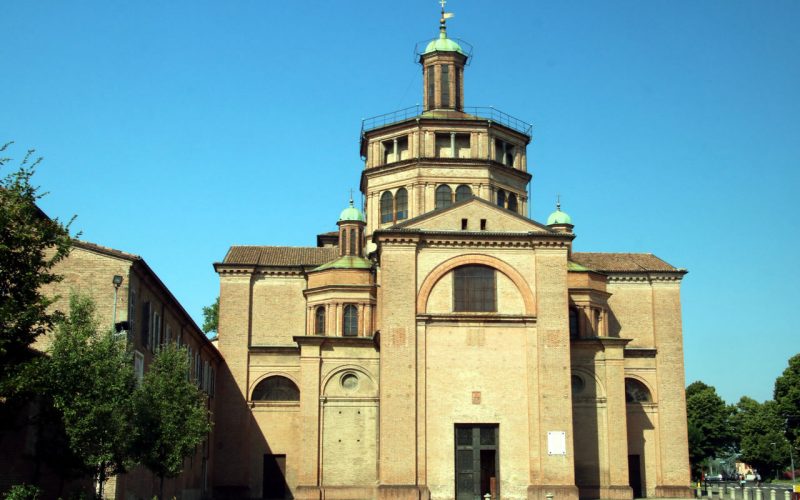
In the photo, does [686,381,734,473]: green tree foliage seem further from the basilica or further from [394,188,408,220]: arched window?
[394,188,408,220]: arched window

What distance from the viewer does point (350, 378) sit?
4641 centimetres

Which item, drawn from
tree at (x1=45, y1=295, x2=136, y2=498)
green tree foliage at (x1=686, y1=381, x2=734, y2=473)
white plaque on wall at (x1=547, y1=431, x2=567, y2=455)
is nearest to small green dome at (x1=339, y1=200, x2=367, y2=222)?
white plaque on wall at (x1=547, y1=431, x2=567, y2=455)

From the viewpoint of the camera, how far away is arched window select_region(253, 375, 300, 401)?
5003 centimetres

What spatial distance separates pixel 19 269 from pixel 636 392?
3871cm

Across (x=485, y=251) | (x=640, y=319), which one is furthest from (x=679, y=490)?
(x=485, y=251)

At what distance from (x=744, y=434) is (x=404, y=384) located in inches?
2395

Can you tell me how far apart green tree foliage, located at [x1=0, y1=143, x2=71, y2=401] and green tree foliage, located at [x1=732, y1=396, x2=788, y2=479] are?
251 ft

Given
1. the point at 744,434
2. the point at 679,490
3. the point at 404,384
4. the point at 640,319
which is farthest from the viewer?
the point at 744,434

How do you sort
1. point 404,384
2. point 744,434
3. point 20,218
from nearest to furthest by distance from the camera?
point 20,218 < point 404,384 < point 744,434

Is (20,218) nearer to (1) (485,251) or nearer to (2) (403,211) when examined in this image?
(1) (485,251)

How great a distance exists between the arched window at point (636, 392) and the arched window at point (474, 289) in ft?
44.4

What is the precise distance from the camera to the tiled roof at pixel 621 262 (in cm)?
5438

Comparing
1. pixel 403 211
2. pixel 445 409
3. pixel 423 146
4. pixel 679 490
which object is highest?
pixel 423 146

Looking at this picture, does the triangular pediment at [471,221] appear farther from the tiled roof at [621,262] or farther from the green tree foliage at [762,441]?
the green tree foliage at [762,441]
